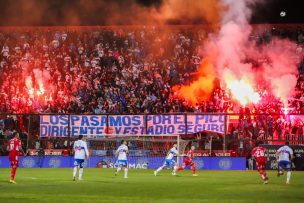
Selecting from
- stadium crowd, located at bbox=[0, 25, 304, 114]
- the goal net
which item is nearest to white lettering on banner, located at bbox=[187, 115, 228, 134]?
the goal net

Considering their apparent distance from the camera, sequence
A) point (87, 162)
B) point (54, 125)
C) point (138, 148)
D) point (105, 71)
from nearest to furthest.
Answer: point (54, 125) → point (138, 148) → point (87, 162) → point (105, 71)

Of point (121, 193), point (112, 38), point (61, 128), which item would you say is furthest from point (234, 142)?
point (121, 193)

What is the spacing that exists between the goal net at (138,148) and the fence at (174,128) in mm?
472

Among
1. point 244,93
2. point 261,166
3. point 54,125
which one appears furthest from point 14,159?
point 244,93

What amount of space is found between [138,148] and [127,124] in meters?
1.98

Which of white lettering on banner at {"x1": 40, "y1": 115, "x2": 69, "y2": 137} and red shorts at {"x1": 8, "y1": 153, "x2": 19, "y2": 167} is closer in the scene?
red shorts at {"x1": 8, "y1": 153, "x2": 19, "y2": 167}

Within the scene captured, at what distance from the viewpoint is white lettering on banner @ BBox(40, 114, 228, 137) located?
4222 centimetres

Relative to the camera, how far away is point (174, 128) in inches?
1686

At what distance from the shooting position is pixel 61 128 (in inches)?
1721

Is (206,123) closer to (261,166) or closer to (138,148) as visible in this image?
(138,148)

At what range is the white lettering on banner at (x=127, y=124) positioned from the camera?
4222cm

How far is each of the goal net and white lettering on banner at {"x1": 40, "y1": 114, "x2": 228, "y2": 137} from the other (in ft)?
1.61

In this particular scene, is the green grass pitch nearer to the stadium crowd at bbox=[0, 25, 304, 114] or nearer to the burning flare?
the burning flare

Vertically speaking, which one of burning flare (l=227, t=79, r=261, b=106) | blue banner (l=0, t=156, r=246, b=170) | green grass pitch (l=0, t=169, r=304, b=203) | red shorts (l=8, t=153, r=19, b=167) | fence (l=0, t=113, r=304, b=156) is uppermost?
burning flare (l=227, t=79, r=261, b=106)
